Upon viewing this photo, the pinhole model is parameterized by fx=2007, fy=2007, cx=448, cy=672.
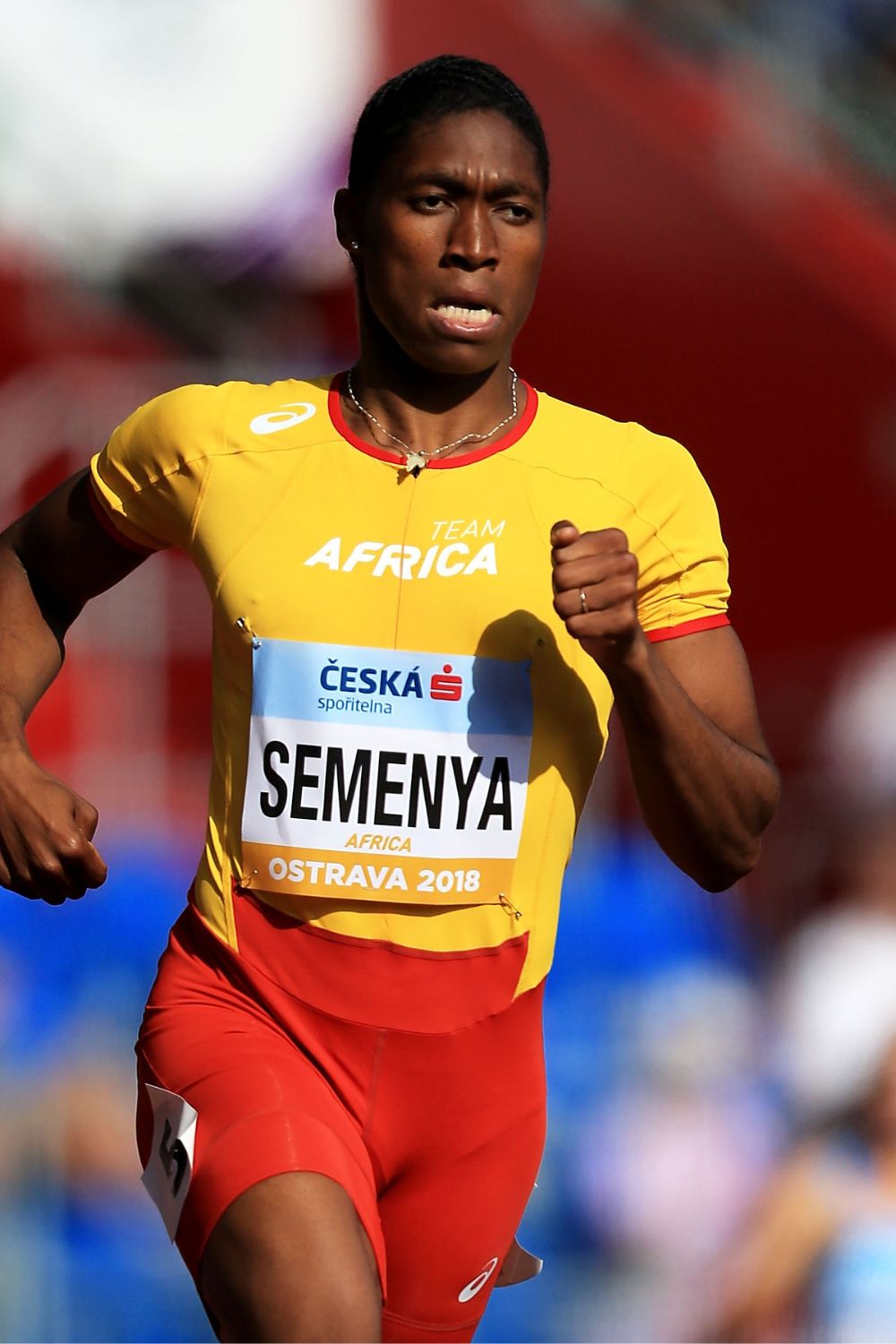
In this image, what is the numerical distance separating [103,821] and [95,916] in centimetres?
40

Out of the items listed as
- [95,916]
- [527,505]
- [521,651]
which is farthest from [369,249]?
[95,916]

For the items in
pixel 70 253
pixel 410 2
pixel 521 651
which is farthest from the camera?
pixel 410 2

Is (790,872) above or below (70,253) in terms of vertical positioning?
below

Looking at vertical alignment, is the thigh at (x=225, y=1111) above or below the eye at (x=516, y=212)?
below

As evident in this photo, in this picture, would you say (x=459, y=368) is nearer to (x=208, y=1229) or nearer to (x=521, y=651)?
(x=521, y=651)

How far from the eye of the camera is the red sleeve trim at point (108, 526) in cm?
313

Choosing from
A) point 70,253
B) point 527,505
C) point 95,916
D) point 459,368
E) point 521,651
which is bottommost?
point 95,916

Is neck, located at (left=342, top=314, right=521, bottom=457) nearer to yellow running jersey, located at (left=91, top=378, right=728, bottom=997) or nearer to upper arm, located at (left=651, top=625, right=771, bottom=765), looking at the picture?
yellow running jersey, located at (left=91, top=378, right=728, bottom=997)

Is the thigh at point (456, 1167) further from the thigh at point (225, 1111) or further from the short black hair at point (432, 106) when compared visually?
the short black hair at point (432, 106)

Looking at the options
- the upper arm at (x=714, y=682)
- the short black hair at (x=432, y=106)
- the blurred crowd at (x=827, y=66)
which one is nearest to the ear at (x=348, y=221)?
the short black hair at (x=432, y=106)

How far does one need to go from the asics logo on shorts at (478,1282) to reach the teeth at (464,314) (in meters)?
1.39

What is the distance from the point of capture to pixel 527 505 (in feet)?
9.62

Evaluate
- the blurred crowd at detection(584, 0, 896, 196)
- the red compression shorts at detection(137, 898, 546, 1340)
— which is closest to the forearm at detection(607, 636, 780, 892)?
the red compression shorts at detection(137, 898, 546, 1340)

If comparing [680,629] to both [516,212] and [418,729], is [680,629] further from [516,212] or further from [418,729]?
[516,212]
